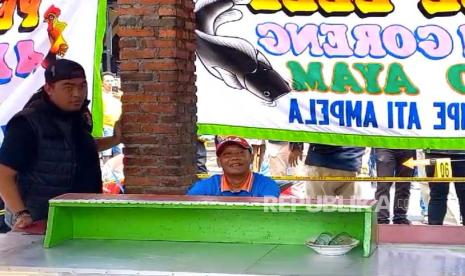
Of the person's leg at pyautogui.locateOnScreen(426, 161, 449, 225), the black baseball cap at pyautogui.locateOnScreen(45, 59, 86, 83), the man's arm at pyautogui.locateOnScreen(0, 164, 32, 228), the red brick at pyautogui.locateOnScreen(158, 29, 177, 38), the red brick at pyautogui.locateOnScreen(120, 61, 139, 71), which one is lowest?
the person's leg at pyautogui.locateOnScreen(426, 161, 449, 225)

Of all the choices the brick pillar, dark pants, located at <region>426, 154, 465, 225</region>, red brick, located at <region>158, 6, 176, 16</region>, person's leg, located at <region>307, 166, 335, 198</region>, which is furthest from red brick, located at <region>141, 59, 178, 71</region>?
dark pants, located at <region>426, 154, 465, 225</region>

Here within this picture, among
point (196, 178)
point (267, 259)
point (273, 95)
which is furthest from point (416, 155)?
point (267, 259)

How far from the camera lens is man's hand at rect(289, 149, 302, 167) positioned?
6943mm

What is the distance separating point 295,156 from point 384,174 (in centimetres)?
84

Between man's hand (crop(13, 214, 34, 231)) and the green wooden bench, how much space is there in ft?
1.46

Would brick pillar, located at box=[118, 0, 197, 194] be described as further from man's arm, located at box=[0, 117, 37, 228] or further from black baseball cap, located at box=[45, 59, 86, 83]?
man's arm, located at box=[0, 117, 37, 228]

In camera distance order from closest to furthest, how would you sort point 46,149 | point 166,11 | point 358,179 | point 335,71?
point 46,149 < point 166,11 < point 335,71 < point 358,179

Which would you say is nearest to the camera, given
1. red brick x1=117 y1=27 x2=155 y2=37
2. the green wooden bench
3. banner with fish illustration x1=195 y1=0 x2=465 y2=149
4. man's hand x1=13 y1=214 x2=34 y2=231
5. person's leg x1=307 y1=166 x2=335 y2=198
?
the green wooden bench

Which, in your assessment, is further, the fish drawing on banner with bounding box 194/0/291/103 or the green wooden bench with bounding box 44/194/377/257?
the fish drawing on banner with bounding box 194/0/291/103

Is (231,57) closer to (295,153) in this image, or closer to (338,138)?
(338,138)

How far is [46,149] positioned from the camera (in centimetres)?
471

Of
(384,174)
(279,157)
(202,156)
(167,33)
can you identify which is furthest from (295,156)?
(167,33)

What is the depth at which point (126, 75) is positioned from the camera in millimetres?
6121

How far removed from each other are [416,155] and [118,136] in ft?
8.87
